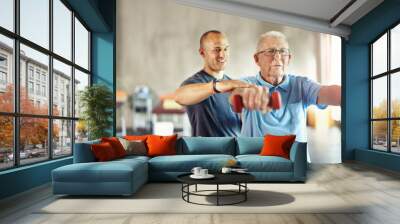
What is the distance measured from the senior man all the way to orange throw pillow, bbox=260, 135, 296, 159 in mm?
1949

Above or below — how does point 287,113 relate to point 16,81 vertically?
below

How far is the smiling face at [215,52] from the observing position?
9.01 meters

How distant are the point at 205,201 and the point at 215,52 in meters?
4.92

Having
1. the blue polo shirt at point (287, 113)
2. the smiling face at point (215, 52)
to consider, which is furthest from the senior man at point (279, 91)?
the smiling face at point (215, 52)

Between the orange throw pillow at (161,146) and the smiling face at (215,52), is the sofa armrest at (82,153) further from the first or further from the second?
the smiling face at (215,52)

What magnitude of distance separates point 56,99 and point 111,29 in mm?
2711

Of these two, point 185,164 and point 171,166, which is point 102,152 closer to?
point 171,166

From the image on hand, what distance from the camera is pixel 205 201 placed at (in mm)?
4879

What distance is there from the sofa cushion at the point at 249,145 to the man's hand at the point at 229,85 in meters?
1.78

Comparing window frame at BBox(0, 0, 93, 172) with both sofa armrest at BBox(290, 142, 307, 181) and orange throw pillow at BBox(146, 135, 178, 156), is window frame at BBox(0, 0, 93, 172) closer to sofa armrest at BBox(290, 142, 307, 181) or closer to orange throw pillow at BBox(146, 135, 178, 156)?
orange throw pillow at BBox(146, 135, 178, 156)

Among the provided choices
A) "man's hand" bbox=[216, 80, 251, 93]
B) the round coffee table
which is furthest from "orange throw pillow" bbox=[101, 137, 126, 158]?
"man's hand" bbox=[216, 80, 251, 93]

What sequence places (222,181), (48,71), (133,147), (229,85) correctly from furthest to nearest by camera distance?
(229,85)
(133,147)
(48,71)
(222,181)

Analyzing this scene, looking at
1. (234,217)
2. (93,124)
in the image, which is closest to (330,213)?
(234,217)

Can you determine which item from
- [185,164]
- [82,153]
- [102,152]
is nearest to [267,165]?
[185,164]
